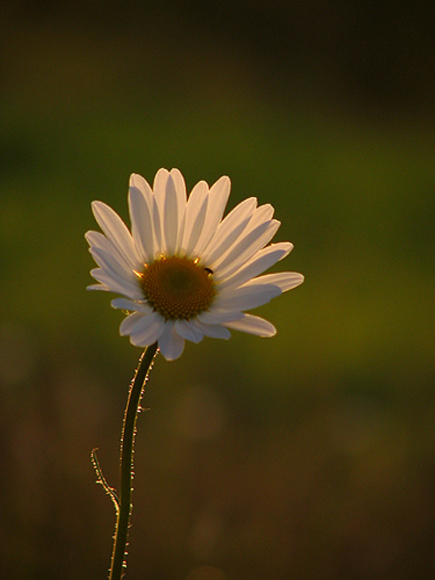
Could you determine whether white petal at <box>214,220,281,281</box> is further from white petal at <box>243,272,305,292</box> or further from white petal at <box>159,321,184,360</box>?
white petal at <box>159,321,184,360</box>

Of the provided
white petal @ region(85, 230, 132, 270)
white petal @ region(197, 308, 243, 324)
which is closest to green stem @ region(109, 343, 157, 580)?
white petal @ region(197, 308, 243, 324)

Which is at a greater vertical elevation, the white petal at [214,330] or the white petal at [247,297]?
the white petal at [247,297]

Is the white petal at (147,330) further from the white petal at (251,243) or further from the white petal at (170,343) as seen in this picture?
the white petal at (251,243)

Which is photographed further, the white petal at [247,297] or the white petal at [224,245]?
the white petal at [224,245]

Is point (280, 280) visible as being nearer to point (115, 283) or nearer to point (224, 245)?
point (224, 245)

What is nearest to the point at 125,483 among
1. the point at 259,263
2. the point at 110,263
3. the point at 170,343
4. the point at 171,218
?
the point at 170,343

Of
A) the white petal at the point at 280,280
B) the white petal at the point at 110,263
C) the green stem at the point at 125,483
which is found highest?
the white petal at the point at 280,280

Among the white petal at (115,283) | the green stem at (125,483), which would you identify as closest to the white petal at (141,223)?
the white petal at (115,283)

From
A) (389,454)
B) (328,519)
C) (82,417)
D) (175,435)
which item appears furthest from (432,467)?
(82,417)
